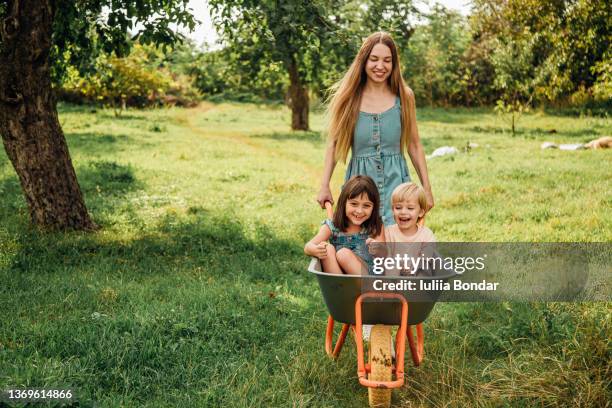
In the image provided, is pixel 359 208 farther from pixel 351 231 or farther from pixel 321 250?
pixel 321 250

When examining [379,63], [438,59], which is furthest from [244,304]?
[438,59]

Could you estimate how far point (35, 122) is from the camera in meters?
7.04

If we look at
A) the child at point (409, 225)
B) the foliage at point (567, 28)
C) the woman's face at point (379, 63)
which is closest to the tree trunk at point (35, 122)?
the woman's face at point (379, 63)

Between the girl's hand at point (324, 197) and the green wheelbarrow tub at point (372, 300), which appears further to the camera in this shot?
the girl's hand at point (324, 197)

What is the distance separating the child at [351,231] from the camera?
3795 mm

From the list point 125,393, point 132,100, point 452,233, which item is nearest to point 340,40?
point 452,233

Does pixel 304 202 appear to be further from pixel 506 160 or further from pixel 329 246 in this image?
pixel 329 246

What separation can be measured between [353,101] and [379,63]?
1.05 ft

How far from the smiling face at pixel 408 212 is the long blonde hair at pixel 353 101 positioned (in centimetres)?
82

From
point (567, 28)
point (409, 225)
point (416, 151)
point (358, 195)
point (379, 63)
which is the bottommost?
point (409, 225)

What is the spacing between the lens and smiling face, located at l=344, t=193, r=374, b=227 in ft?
12.7

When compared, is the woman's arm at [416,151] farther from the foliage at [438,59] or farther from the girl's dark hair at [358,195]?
the foliage at [438,59]

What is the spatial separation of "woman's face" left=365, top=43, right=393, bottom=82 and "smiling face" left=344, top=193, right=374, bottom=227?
34.7 inches

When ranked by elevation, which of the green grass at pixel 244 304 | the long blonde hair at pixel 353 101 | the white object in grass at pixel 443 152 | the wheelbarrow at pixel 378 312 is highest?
the long blonde hair at pixel 353 101
